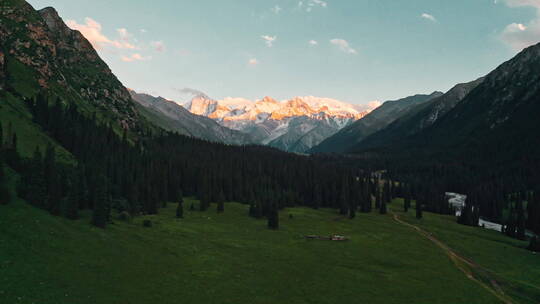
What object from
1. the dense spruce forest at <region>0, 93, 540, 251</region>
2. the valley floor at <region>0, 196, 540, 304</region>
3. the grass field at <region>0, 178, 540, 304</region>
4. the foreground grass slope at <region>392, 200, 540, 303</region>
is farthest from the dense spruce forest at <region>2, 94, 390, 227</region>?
the foreground grass slope at <region>392, 200, 540, 303</region>

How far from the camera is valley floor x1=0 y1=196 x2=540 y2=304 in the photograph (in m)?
47.4

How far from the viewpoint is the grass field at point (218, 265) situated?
47.2m

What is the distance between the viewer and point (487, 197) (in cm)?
19462

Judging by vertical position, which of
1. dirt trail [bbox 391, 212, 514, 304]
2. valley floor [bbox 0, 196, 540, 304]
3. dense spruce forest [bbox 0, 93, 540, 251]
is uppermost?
dense spruce forest [bbox 0, 93, 540, 251]

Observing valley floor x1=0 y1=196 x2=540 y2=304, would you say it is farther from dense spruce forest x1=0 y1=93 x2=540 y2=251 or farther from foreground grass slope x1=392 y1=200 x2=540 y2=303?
dense spruce forest x1=0 y1=93 x2=540 y2=251

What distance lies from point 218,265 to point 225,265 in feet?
4.50

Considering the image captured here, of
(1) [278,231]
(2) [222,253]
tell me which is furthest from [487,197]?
(2) [222,253]

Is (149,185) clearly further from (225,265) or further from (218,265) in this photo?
(225,265)

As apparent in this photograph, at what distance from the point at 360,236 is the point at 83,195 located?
7723 cm

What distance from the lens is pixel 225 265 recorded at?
217 feet

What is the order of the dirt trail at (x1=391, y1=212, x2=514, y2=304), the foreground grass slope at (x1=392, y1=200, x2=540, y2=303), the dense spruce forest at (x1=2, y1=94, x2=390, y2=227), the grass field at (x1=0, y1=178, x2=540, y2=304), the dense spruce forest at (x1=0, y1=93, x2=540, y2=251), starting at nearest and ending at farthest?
1. the grass field at (x1=0, y1=178, x2=540, y2=304)
2. the dirt trail at (x1=391, y1=212, x2=514, y2=304)
3. the foreground grass slope at (x1=392, y1=200, x2=540, y2=303)
4. the dense spruce forest at (x1=2, y1=94, x2=390, y2=227)
5. the dense spruce forest at (x1=0, y1=93, x2=540, y2=251)

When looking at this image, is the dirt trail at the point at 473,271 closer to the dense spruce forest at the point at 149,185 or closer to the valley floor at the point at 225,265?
the valley floor at the point at 225,265

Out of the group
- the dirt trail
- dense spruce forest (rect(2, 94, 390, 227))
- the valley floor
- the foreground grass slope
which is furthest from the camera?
dense spruce forest (rect(2, 94, 390, 227))

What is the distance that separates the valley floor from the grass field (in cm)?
20
